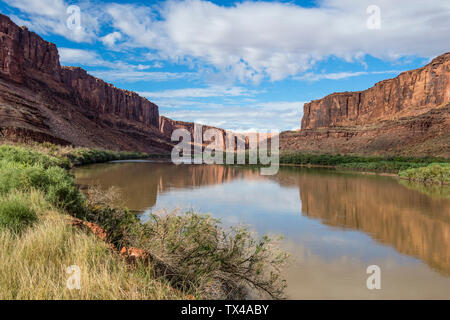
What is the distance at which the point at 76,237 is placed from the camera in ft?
13.1

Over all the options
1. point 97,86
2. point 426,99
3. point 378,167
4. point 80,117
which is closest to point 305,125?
point 426,99

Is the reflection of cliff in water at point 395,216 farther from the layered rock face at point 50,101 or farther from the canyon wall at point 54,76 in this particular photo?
the canyon wall at point 54,76

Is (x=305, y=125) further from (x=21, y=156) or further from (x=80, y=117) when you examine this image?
(x=21, y=156)

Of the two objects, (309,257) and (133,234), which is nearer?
(133,234)

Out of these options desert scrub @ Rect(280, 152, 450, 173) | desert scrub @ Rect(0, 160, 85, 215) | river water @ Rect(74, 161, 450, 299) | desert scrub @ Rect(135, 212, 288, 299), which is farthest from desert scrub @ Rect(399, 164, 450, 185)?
desert scrub @ Rect(0, 160, 85, 215)

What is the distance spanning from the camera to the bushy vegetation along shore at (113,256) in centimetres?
304

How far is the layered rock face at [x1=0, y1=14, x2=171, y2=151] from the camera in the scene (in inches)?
1626

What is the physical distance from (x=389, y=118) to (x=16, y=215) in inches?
3525

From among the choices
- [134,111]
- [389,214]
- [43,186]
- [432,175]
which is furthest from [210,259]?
[134,111]

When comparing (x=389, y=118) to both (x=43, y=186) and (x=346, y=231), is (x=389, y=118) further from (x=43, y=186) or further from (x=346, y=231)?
(x=43, y=186)

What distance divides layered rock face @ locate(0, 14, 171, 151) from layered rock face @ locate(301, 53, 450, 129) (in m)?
54.9

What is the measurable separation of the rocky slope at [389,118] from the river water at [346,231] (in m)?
31.2

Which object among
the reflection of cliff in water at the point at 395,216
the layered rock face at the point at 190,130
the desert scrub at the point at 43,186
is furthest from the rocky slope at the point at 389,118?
the desert scrub at the point at 43,186

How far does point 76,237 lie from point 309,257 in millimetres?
4705
